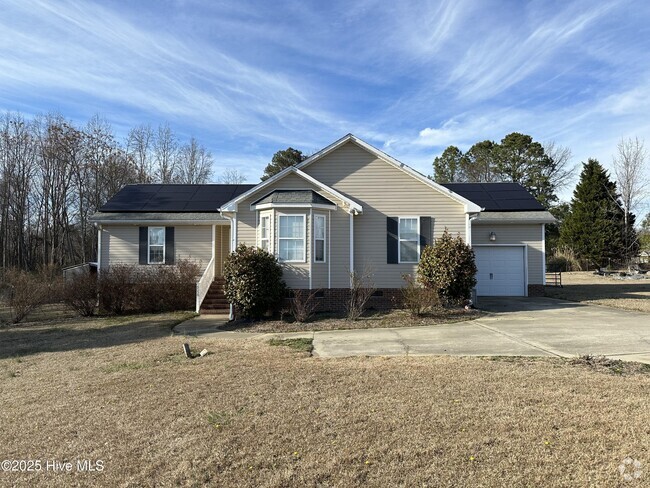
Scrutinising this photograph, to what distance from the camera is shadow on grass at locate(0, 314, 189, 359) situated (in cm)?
1009

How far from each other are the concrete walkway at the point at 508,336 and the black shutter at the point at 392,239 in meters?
3.66

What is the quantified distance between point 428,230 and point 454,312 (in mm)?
3039

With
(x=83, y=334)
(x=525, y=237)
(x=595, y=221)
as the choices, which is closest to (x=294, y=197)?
(x=83, y=334)

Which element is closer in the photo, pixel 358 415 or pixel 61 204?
pixel 358 415

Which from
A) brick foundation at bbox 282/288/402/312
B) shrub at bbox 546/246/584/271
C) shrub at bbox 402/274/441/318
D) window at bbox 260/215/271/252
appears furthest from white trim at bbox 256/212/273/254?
shrub at bbox 546/246/584/271

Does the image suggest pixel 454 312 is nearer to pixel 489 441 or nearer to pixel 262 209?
pixel 262 209

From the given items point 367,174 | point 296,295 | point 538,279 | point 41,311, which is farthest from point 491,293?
point 41,311

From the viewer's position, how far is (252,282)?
12.8 meters

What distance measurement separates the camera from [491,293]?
18938 mm

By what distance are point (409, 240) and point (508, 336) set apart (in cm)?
602

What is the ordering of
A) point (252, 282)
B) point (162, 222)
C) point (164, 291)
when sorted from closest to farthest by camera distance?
point (252, 282), point (164, 291), point (162, 222)

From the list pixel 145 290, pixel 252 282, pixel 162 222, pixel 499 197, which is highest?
pixel 499 197

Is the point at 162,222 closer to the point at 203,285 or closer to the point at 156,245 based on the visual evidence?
the point at 156,245

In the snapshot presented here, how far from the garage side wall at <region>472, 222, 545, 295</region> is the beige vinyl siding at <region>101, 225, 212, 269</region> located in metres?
11.5
